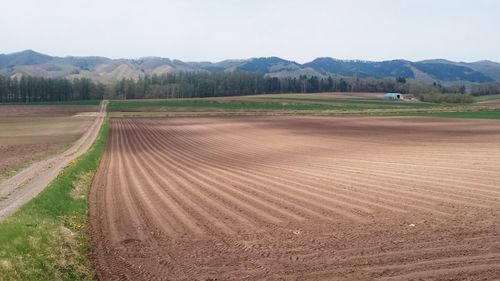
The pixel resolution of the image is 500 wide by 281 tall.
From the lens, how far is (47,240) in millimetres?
12805

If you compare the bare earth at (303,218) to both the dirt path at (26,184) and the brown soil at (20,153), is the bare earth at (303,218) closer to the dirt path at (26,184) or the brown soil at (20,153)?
the dirt path at (26,184)

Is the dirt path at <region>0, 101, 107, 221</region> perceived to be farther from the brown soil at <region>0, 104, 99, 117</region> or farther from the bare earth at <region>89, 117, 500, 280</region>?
the brown soil at <region>0, 104, 99, 117</region>

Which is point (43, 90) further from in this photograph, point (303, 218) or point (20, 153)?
point (303, 218)

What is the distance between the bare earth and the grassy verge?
22.3 inches

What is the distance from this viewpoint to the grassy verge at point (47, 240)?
1047cm

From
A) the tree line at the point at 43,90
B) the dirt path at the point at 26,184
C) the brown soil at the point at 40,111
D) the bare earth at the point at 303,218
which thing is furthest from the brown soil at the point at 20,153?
the tree line at the point at 43,90

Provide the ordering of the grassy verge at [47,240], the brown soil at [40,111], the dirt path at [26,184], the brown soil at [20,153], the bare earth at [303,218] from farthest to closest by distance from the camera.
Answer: the brown soil at [40,111], the brown soil at [20,153], the dirt path at [26,184], the bare earth at [303,218], the grassy verge at [47,240]

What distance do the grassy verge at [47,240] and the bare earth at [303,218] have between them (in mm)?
566

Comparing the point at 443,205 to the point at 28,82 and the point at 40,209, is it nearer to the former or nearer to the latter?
the point at 40,209

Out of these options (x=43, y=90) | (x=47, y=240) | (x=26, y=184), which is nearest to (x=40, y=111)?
(x=43, y=90)

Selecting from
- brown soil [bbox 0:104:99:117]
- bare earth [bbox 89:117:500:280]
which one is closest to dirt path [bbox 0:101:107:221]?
bare earth [bbox 89:117:500:280]

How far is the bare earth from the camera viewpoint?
11117 mm

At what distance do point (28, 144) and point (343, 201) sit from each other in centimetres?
4112

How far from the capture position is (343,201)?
17.9m
